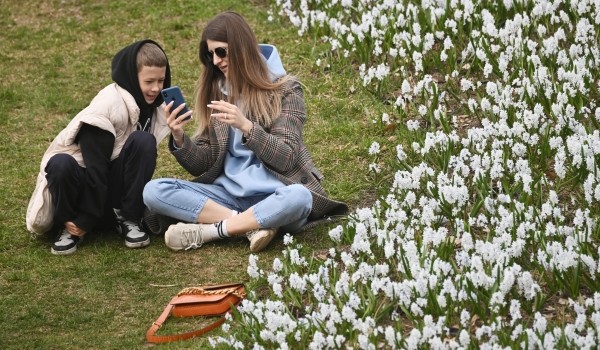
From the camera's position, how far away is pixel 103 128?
6.09 m

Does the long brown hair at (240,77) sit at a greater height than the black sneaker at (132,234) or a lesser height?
greater

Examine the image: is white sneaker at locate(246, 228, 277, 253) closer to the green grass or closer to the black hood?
the green grass

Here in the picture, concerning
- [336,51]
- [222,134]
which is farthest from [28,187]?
[336,51]

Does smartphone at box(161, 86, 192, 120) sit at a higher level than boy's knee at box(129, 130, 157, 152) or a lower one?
higher

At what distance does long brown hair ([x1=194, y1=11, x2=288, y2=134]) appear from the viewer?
6121 mm

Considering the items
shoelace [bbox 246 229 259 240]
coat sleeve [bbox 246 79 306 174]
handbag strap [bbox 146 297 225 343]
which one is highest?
coat sleeve [bbox 246 79 306 174]

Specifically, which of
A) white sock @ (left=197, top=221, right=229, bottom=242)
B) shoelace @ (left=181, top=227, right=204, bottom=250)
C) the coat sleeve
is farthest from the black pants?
the coat sleeve

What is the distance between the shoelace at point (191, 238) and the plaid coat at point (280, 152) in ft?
1.31

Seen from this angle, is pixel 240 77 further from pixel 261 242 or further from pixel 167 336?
pixel 167 336

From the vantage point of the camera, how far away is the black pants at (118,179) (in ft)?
20.0

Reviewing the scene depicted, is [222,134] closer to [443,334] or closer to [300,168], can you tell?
[300,168]

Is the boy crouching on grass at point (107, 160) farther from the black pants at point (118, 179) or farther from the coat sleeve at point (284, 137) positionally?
the coat sleeve at point (284, 137)

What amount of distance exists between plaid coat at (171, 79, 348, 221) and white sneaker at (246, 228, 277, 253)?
1.15 ft

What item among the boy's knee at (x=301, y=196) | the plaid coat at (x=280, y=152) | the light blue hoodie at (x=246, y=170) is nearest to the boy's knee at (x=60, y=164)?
the plaid coat at (x=280, y=152)
